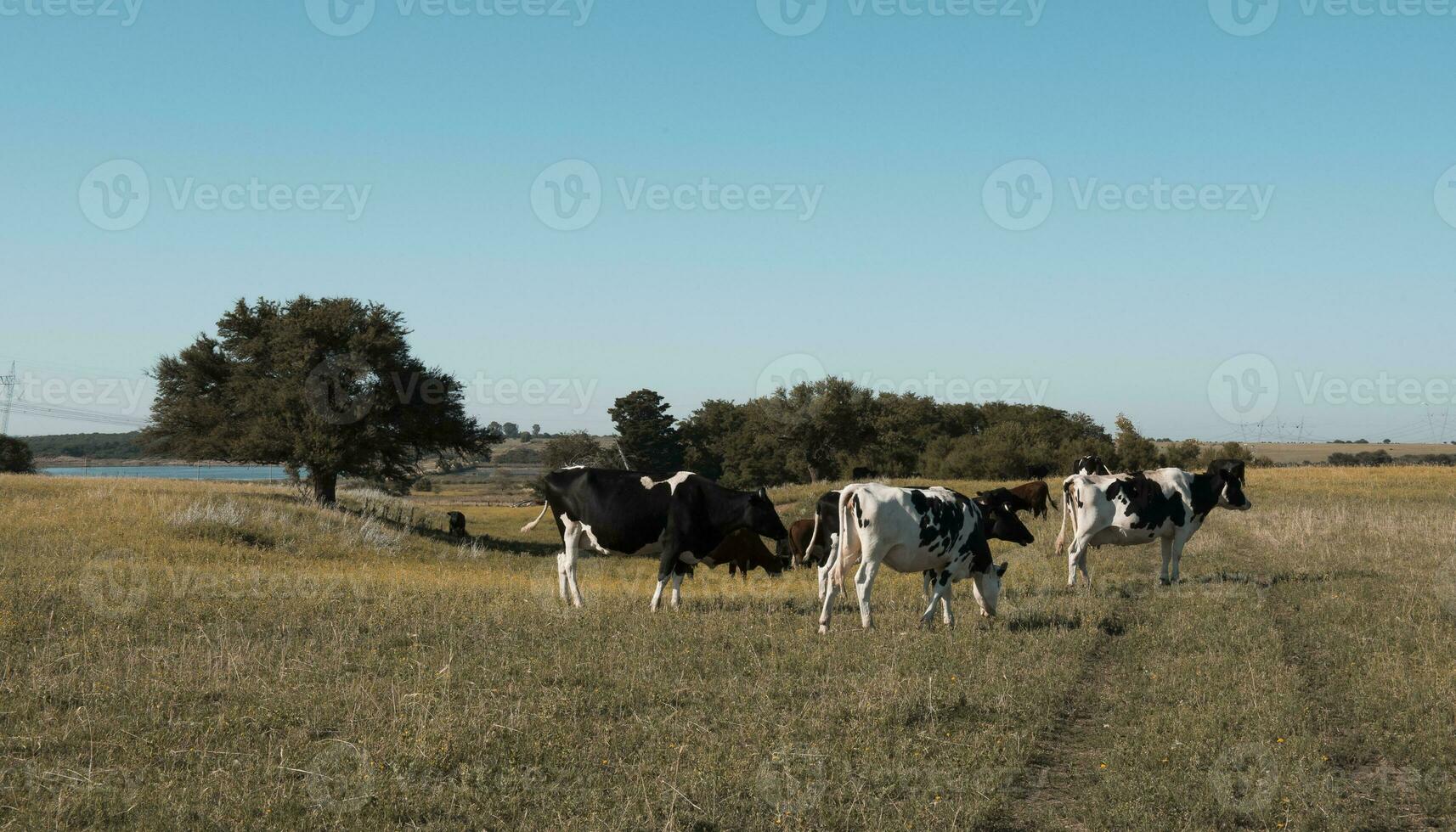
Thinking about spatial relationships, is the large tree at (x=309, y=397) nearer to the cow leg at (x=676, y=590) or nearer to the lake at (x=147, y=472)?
the lake at (x=147, y=472)

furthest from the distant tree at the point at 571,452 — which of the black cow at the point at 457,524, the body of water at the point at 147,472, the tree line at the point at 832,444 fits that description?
the black cow at the point at 457,524

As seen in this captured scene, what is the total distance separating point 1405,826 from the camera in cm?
670

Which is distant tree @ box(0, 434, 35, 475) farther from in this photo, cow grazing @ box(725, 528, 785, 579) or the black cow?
cow grazing @ box(725, 528, 785, 579)

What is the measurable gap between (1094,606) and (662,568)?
654cm

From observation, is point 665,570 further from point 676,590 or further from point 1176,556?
point 1176,556

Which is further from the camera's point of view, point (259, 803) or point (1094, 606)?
point (1094, 606)

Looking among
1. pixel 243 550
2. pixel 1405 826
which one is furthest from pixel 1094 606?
pixel 243 550

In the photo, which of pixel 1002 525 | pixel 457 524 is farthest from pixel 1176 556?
pixel 457 524

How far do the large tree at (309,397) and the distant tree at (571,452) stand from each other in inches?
1982

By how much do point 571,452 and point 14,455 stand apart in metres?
45.6

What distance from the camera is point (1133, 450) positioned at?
Result: 7619cm

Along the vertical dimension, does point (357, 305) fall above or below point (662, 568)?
above

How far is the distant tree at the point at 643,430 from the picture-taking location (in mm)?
95562

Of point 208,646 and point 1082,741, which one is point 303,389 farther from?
point 1082,741
